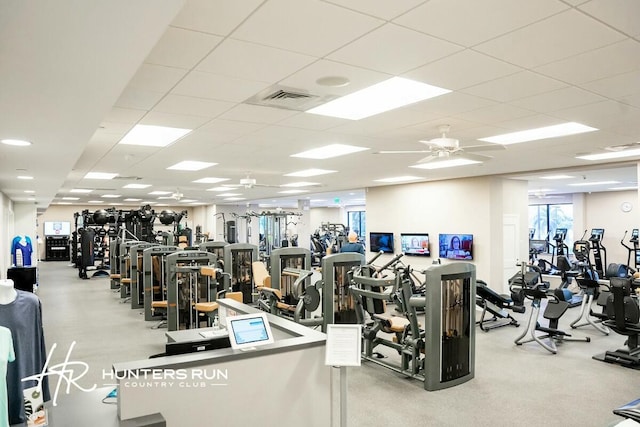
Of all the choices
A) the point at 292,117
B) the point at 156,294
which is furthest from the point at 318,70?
the point at 156,294

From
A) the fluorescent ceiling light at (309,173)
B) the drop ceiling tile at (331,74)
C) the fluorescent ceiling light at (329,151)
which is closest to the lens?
the drop ceiling tile at (331,74)

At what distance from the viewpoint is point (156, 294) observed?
797 centimetres

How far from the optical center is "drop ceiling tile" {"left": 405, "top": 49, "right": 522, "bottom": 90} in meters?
2.59

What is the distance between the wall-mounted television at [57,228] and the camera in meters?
19.4

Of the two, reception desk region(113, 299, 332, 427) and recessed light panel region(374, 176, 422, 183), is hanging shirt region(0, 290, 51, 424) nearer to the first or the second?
reception desk region(113, 299, 332, 427)

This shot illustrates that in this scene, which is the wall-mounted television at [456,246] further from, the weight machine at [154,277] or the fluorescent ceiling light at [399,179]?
the weight machine at [154,277]

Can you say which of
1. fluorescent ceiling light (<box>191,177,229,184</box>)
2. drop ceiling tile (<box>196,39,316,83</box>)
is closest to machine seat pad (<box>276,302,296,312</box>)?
fluorescent ceiling light (<box>191,177,229,184</box>)

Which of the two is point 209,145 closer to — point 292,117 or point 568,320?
point 292,117

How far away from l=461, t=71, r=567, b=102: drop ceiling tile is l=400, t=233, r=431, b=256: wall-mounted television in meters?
6.30

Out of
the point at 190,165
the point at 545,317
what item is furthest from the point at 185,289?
the point at 545,317

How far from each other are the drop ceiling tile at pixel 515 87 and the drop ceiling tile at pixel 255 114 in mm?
1521

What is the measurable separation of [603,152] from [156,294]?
747 centimetres

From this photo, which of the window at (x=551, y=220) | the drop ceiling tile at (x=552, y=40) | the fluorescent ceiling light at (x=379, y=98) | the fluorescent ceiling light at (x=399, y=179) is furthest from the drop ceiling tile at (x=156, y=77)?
the window at (x=551, y=220)

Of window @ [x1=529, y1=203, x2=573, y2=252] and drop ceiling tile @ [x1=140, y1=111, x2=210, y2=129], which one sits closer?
drop ceiling tile @ [x1=140, y1=111, x2=210, y2=129]
